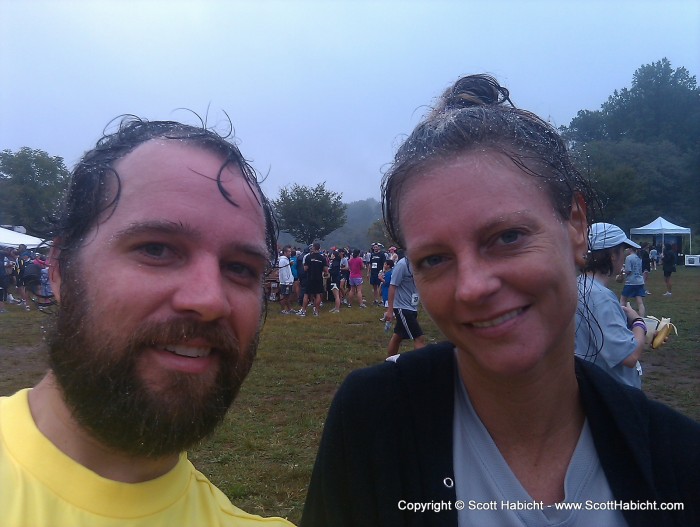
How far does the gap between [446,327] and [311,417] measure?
505 cm

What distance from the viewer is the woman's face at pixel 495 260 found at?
4.54ft

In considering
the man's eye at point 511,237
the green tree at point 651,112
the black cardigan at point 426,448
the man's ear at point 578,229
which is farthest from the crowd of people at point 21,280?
the green tree at point 651,112

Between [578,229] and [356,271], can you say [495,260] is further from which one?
[356,271]

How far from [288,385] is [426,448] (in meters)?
6.50

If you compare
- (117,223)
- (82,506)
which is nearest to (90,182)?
(117,223)

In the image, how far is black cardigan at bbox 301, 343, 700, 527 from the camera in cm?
138

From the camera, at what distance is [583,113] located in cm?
6856

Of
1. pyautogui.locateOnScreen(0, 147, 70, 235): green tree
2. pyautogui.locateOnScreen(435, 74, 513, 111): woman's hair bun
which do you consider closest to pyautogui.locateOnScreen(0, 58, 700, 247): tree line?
pyautogui.locateOnScreen(0, 147, 70, 235): green tree

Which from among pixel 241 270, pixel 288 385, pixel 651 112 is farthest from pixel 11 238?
pixel 651 112

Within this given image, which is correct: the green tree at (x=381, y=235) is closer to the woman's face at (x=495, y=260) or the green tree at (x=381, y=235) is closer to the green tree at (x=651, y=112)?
the woman's face at (x=495, y=260)

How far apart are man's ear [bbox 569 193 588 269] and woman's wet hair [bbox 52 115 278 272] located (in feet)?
3.20

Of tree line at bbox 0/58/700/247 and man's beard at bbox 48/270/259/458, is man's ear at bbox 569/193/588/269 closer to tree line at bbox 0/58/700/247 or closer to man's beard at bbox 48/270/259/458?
man's beard at bbox 48/270/259/458

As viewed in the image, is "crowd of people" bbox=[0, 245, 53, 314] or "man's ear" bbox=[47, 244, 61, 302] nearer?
"man's ear" bbox=[47, 244, 61, 302]

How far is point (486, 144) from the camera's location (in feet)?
4.88
